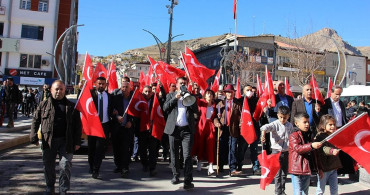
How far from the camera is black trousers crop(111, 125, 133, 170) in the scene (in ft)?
21.5

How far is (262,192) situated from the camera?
568 cm

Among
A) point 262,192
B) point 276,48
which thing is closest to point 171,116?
point 262,192

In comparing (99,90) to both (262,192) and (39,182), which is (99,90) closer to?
(39,182)

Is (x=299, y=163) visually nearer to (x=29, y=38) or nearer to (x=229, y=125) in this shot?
(x=229, y=125)

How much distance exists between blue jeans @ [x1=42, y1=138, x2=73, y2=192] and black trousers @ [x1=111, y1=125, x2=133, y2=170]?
1745 mm

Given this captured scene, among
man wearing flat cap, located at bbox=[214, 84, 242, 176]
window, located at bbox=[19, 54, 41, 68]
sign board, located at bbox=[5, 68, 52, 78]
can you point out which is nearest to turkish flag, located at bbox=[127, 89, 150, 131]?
man wearing flat cap, located at bbox=[214, 84, 242, 176]

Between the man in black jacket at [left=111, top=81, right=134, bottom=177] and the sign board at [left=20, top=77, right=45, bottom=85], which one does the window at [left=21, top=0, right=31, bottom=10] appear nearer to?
the sign board at [left=20, top=77, right=45, bottom=85]

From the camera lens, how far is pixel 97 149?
6141mm

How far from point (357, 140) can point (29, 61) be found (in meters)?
38.0

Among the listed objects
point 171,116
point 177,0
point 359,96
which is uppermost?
point 177,0

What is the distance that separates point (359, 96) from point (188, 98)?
23140 mm

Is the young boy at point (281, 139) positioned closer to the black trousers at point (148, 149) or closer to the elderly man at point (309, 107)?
the elderly man at point (309, 107)

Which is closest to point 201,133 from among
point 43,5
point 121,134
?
point 121,134

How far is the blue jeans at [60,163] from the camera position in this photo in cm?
477
